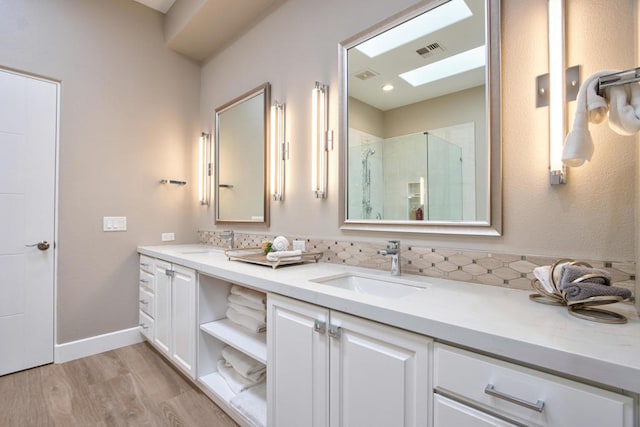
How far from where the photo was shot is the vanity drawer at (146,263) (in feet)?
8.03

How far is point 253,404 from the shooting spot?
A: 5.26ft

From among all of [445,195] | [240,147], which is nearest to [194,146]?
[240,147]

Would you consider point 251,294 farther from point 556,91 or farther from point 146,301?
point 556,91

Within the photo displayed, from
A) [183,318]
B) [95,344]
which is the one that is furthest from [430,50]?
[95,344]

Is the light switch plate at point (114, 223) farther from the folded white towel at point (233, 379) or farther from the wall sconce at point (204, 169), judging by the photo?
the folded white towel at point (233, 379)

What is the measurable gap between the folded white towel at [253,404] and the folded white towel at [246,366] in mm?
63

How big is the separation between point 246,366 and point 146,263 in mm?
1375

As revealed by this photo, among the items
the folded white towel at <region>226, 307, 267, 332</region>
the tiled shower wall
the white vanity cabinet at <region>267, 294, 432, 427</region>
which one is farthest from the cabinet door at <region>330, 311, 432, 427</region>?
the folded white towel at <region>226, 307, 267, 332</region>

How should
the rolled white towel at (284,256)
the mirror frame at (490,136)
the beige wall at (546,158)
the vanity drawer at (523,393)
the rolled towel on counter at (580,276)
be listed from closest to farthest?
1. the vanity drawer at (523,393)
2. the rolled towel on counter at (580,276)
3. the beige wall at (546,158)
4. the mirror frame at (490,136)
5. the rolled white towel at (284,256)

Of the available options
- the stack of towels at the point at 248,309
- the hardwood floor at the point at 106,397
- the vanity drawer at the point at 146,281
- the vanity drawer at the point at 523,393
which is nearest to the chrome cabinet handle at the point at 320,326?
the vanity drawer at the point at 523,393

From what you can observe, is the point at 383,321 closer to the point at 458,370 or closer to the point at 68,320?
the point at 458,370

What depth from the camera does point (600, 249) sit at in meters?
1.03

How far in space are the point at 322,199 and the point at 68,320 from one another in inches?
88.9

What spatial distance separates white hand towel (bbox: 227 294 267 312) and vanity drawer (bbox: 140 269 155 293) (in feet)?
2.83
